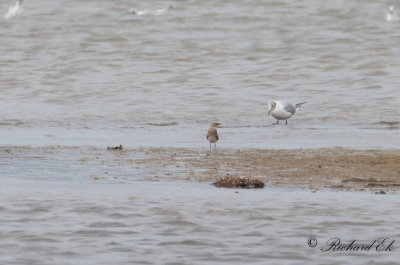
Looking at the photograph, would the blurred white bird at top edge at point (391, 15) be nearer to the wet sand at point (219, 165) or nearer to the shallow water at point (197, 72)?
the shallow water at point (197, 72)

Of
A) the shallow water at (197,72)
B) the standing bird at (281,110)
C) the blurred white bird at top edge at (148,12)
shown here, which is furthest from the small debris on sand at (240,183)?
the blurred white bird at top edge at (148,12)

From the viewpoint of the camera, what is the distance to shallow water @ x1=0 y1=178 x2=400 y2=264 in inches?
316

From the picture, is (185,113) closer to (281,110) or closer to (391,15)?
(281,110)

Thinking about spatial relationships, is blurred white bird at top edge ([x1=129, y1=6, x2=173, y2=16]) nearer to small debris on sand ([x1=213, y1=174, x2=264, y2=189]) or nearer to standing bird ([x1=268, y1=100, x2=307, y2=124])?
standing bird ([x1=268, y1=100, x2=307, y2=124])

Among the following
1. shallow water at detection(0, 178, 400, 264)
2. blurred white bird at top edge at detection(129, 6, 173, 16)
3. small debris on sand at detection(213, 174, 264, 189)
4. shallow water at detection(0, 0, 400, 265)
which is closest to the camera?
shallow water at detection(0, 178, 400, 264)

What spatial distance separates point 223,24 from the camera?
1266 inches

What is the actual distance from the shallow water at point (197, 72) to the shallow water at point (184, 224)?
428cm

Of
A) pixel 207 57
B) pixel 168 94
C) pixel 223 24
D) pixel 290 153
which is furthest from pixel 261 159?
pixel 223 24

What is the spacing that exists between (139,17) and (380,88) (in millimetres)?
13497

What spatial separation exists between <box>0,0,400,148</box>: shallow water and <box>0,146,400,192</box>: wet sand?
1.08 m

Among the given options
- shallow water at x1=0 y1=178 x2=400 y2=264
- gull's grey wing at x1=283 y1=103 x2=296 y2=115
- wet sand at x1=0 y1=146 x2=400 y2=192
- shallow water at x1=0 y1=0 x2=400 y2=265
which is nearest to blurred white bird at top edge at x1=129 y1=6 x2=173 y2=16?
shallow water at x1=0 y1=0 x2=400 y2=265

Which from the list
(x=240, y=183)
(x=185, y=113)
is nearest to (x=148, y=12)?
(x=185, y=113)

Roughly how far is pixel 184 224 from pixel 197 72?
1591 cm

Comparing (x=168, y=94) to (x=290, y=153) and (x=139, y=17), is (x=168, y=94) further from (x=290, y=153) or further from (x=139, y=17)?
(x=139, y=17)
